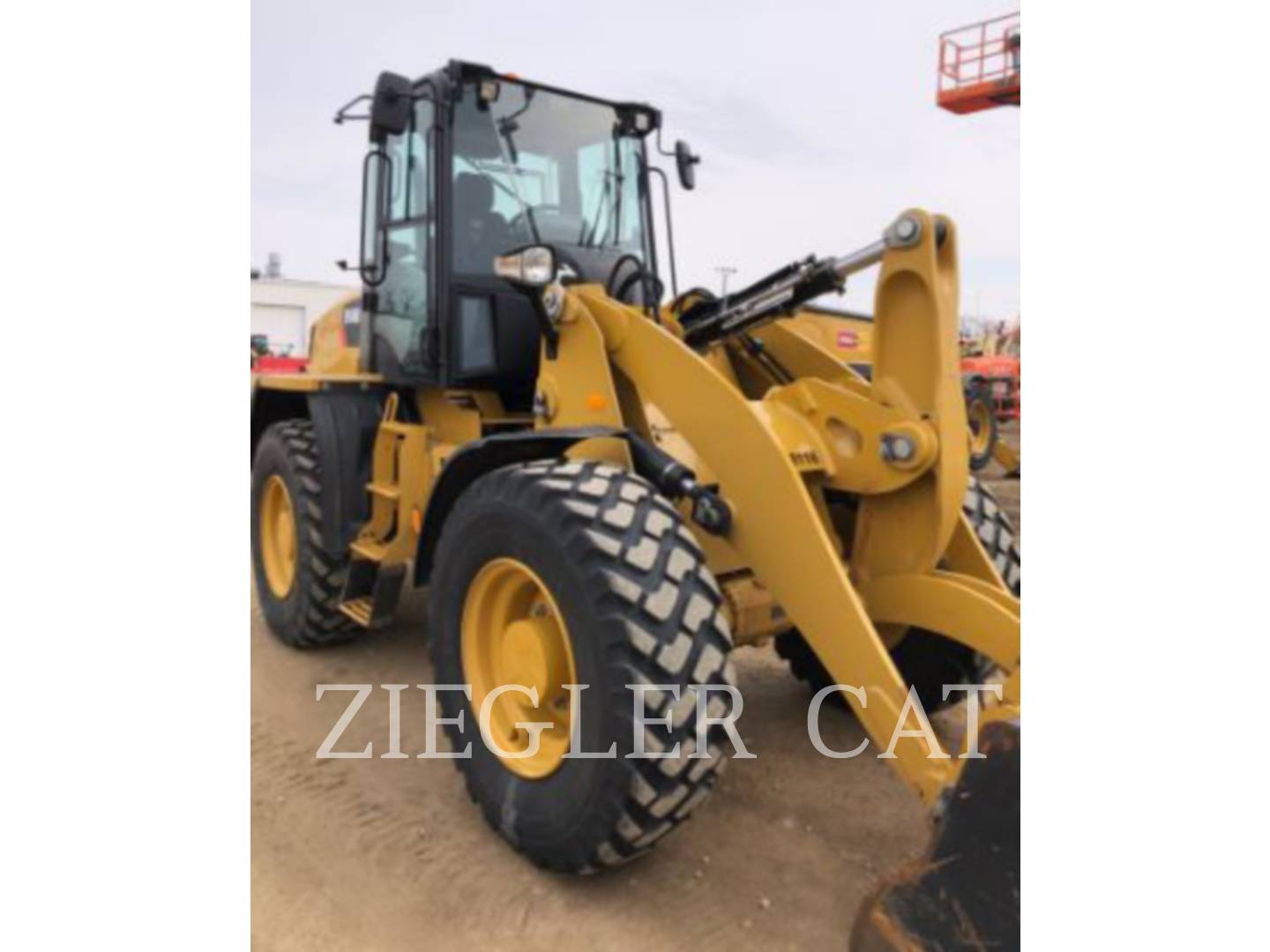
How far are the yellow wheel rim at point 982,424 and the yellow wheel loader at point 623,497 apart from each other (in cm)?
906

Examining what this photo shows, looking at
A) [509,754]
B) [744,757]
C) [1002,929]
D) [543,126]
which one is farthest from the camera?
[543,126]

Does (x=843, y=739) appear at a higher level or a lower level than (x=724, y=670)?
lower

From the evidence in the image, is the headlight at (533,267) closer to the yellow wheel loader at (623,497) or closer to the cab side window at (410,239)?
the yellow wheel loader at (623,497)

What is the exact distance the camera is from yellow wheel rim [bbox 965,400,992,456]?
41.0ft

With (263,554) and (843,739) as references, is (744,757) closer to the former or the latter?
(843,739)

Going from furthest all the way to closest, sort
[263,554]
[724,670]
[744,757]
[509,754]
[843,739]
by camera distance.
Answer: [263,554] → [843,739] → [744,757] → [509,754] → [724,670]

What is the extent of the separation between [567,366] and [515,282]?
370 mm

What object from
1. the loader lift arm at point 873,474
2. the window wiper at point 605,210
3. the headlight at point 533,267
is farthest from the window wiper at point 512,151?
the loader lift arm at point 873,474

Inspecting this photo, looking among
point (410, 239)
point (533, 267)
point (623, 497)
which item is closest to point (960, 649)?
point (623, 497)

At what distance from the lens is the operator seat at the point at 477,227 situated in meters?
3.97

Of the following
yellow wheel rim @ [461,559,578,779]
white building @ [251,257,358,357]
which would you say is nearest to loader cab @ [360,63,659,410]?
yellow wheel rim @ [461,559,578,779]

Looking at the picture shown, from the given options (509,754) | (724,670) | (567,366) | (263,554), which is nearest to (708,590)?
(724,670)

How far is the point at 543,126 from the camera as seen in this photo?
4137mm

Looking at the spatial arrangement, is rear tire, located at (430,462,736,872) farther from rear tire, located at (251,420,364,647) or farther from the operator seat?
rear tire, located at (251,420,364,647)
